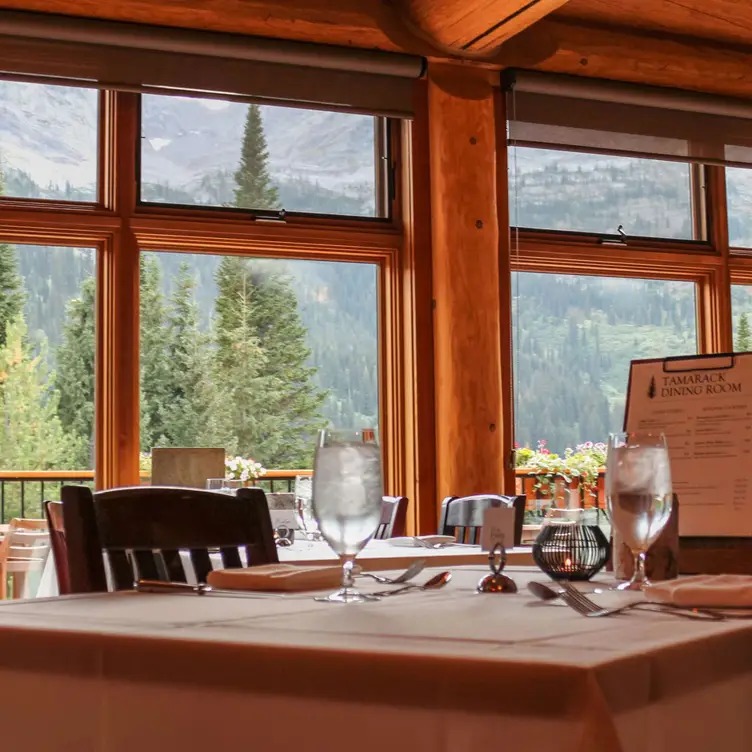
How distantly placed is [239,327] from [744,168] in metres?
3.38

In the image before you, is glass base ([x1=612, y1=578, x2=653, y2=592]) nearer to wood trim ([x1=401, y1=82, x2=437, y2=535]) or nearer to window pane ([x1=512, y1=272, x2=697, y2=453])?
wood trim ([x1=401, y1=82, x2=437, y2=535])

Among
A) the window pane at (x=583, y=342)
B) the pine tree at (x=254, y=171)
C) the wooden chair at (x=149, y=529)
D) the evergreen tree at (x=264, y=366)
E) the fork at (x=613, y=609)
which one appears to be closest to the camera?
the fork at (x=613, y=609)

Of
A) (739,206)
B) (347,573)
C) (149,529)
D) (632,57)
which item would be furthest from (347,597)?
(739,206)

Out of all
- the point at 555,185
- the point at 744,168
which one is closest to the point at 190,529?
the point at 555,185

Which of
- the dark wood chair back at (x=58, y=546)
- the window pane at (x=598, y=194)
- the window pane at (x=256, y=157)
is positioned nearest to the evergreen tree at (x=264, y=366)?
the window pane at (x=256, y=157)

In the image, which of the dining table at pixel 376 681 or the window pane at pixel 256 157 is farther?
the window pane at pixel 256 157

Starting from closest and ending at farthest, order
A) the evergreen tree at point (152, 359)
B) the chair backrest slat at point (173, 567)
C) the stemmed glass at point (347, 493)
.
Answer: the stemmed glass at point (347, 493), the chair backrest slat at point (173, 567), the evergreen tree at point (152, 359)

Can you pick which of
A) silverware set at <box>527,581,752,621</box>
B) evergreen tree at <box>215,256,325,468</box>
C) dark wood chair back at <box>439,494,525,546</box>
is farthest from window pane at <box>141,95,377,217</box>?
silverware set at <box>527,581,752,621</box>

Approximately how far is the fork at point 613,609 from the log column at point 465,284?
181 inches

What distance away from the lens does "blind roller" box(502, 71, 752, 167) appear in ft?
19.9

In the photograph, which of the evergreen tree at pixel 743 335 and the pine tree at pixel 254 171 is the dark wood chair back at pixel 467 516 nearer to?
the pine tree at pixel 254 171

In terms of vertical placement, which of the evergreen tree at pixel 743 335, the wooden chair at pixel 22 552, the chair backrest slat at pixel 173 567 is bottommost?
the wooden chair at pixel 22 552

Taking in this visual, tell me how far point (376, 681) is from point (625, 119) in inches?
240

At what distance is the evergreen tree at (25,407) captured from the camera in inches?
209
